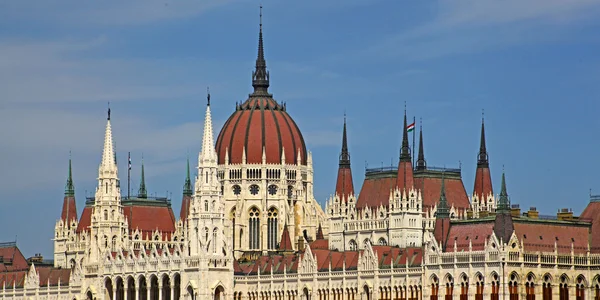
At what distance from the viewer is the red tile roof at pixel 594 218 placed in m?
173

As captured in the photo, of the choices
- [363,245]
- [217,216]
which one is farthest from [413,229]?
[217,216]

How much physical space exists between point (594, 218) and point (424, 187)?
24.6 metres

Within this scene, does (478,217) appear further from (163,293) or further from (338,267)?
A: (163,293)

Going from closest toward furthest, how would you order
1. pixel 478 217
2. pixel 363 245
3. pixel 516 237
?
pixel 516 237 → pixel 478 217 → pixel 363 245

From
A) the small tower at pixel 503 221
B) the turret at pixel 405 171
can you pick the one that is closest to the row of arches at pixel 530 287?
the small tower at pixel 503 221

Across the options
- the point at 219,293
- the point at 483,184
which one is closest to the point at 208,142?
the point at 219,293

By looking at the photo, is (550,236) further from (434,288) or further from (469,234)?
(434,288)

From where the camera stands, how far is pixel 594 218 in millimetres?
175250

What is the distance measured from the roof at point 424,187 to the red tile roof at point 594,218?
20.2 metres

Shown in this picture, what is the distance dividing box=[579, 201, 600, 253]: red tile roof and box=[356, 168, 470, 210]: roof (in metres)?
20.2

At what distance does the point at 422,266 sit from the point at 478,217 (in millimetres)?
9583

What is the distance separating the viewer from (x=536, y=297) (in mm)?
167125

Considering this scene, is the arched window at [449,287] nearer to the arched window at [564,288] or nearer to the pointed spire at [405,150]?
the arched window at [564,288]

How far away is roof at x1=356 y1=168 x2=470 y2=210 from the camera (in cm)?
19488
